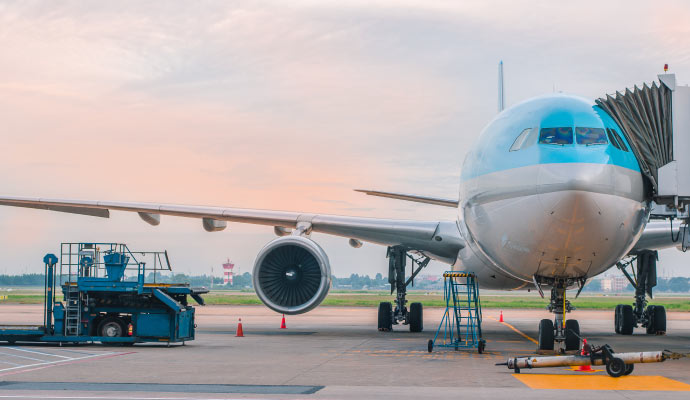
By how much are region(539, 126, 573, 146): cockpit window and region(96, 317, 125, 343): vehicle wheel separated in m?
8.90

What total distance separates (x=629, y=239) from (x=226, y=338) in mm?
9153

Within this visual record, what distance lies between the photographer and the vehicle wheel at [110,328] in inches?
632

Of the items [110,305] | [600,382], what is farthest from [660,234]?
[110,305]

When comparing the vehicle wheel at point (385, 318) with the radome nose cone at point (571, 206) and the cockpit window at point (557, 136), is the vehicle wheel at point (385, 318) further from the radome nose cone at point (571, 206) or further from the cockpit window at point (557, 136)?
the radome nose cone at point (571, 206)

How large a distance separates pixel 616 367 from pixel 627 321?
10962 mm

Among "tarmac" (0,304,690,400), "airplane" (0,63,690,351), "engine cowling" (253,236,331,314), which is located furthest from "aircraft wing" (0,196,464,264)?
"tarmac" (0,304,690,400)

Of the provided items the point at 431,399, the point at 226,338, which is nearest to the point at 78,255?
the point at 226,338

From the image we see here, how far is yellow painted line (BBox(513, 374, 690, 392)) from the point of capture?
948 cm

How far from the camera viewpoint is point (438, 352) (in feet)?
47.3

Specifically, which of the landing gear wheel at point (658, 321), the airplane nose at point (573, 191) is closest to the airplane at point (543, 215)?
the airplane nose at point (573, 191)

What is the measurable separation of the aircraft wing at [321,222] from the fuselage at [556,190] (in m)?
4.46

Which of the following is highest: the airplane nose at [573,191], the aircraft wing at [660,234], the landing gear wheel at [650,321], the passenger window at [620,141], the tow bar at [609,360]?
the passenger window at [620,141]

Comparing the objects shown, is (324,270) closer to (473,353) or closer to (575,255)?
(473,353)

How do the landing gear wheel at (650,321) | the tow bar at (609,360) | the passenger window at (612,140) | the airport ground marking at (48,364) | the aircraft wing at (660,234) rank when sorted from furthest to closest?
the landing gear wheel at (650,321) → the aircraft wing at (660,234) → the passenger window at (612,140) → the airport ground marking at (48,364) → the tow bar at (609,360)
